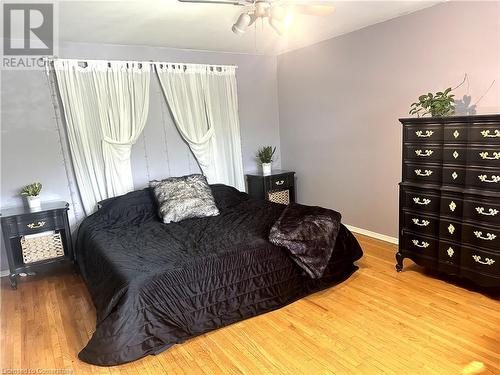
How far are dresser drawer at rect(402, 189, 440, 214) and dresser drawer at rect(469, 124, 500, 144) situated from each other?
55 centimetres

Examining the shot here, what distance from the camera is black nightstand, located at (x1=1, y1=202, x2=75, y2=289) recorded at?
3.34 m

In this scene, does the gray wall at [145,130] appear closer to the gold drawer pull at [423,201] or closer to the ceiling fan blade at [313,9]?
the ceiling fan blade at [313,9]

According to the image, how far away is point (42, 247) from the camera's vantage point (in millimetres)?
3535

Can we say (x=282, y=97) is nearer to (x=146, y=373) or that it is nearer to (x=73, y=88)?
(x=73, y=88)

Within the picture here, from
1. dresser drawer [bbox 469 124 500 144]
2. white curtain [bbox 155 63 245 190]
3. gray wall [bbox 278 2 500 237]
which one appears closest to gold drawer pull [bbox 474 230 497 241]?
dresser drawer [bbox 469 124 500 144]

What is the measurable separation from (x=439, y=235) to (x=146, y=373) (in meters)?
2.48

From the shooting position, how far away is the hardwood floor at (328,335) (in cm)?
213

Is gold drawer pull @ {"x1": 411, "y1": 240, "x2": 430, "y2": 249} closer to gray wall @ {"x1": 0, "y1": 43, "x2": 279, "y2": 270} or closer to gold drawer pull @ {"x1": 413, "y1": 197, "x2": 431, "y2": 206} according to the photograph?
gold drawer pull @ {"x1": 413, "y1": 197, "x2": 431, "y2": 206}

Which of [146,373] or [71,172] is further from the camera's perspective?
[71,172]

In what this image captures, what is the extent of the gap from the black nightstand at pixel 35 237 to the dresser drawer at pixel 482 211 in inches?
144

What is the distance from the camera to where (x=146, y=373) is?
2.14 meters

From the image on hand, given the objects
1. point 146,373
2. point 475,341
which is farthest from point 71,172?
point 475,341

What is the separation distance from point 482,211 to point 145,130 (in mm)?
3576

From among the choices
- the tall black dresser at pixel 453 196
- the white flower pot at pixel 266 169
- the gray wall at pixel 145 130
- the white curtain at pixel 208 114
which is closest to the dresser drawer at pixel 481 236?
the tall black dresser at pixel 453 196
